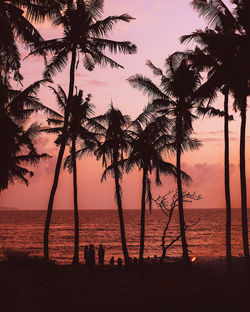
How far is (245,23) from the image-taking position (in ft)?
61.5

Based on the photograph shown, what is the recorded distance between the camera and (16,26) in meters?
15.5

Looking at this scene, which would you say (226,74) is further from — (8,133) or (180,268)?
(180,268)

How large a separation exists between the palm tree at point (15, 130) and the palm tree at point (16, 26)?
358cm

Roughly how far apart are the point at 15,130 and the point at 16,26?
27.3 ft

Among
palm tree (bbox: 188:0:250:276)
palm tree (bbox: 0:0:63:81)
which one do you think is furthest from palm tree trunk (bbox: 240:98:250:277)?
palm tree (bbox: 0:0:63:81)

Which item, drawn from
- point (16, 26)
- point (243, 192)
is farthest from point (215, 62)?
point (16, 26)

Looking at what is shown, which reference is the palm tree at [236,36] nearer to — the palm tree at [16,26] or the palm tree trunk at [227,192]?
the palm tree trunk at [227,192]

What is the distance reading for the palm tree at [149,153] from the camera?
24719mm

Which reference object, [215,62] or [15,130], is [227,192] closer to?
[215,62]

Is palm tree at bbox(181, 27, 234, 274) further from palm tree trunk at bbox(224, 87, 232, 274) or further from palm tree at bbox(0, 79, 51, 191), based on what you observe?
palm tree at bbox(0, 79, 51, 191)

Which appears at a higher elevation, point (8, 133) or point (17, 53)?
point (17, 53)

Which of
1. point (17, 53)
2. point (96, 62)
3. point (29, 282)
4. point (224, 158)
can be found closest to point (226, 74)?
point (224, 158)

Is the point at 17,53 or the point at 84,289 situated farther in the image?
the point at 84,289

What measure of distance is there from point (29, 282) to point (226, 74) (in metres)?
12.9
